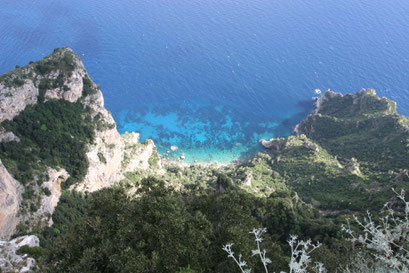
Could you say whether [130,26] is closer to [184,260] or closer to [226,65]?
[226,65]

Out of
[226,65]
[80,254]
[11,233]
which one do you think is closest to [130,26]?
[226,65]

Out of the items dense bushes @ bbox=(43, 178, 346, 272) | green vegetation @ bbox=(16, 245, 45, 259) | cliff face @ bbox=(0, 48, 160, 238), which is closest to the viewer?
dense bushes @ bbox=(43, 178, 346, 272)

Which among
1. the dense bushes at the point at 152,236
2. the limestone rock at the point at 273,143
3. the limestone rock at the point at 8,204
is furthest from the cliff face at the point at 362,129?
the limestone rock at the point at 8,204

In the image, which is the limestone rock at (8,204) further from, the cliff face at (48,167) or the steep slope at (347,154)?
the steep slope at (347,154)

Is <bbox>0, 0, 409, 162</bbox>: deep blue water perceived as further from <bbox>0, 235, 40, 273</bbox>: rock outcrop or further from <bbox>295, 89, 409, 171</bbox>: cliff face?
<bbox>0, 235, 40, 273</bbox>: rock outcrop

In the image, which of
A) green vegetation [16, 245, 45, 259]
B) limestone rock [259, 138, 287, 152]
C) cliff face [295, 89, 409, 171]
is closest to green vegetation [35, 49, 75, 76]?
green vegetation [16, 245, 45, 259]

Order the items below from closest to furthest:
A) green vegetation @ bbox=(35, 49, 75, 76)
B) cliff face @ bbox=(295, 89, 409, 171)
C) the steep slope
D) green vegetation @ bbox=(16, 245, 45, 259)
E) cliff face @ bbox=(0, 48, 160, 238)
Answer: green vegetation @ bbox=(16, 245, 45, 259)
cliff face @ bbox=(0, 48, 160, 238)
the steep slope
green vegetation @ bbox=(35, 49, 75, 76)
cliff face @ bbox=(295, 89, 409, 171)

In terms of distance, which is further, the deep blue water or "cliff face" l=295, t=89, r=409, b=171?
the deep blue water
